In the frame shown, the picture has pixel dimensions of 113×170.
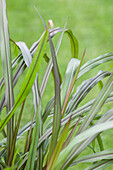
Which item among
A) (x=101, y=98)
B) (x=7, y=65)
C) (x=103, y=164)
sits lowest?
(x=103, y=164)

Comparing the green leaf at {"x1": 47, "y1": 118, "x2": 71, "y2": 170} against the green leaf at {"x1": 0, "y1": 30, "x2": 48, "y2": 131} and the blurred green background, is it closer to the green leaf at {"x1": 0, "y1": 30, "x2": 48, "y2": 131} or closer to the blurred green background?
the green leaf at {"x1": 0, "y1": 30, "x2": 48, "y2": 131}

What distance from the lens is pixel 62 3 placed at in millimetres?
2805

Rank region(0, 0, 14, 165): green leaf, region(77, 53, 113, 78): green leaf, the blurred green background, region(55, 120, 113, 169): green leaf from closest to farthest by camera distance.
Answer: region(55, 120, 113, 169): green leaf < region(0, 0, 14, 165): green leaf < region(77, 53, 113, 78): green leaf < the blurred green background

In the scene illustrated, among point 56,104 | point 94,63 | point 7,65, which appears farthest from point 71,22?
point 56,104

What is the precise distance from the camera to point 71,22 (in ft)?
8.12

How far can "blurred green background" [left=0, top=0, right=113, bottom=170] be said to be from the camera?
2158 millimetres

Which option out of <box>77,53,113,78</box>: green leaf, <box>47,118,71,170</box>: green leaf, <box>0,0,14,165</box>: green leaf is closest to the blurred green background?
<box>77,53,113,78</box>: green leaf

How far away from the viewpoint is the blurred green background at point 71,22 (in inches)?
85.0

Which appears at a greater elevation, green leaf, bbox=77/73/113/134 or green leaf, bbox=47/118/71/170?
green leaf, bbox=77/73/113/134

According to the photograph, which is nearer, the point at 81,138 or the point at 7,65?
the point at 81,138

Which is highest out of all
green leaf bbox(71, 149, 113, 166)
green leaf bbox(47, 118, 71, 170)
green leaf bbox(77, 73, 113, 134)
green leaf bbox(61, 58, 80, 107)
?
green leaf bbox(61, 58, 80, 107)

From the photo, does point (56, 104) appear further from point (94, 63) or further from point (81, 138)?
point (94, 63)

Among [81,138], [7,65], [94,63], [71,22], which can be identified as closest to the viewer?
[81,138]

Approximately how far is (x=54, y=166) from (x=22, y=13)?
224 cm
